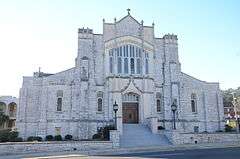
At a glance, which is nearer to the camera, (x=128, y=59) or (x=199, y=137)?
(x=199, y=137)

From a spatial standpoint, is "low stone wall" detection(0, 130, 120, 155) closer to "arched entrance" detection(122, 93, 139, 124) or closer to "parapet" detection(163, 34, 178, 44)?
"arched entrance" detection(122, 93, 139, 124)

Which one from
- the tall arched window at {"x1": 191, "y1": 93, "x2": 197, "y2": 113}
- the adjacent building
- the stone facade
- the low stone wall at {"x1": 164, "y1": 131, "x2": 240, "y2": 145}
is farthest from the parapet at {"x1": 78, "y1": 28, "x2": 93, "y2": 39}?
the adjacent building

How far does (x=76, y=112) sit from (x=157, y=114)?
34.1 ft

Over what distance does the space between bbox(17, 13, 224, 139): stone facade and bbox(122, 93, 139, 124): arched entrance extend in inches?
5.2

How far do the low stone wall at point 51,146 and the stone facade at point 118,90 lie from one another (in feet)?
21.2

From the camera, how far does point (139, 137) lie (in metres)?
30.4

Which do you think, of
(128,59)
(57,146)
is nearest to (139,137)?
(57,146)

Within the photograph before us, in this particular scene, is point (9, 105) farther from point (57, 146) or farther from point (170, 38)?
point (57, 146)

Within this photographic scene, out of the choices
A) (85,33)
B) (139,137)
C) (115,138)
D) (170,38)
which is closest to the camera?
(115,138)

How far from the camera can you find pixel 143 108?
35438 mm

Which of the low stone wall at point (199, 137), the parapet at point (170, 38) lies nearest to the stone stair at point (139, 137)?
the low stone wall at point (199, 137)

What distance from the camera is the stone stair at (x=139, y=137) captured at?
28469 mm

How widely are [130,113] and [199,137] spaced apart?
969 centimetres

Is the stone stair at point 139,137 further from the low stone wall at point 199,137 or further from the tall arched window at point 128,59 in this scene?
the tall arched window at point 128,59
